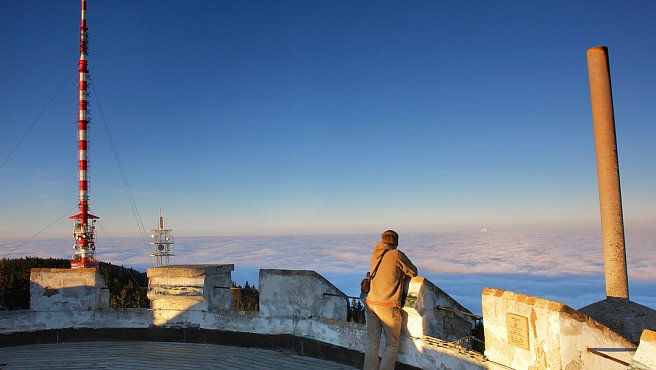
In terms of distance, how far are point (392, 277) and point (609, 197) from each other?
5.27 meters

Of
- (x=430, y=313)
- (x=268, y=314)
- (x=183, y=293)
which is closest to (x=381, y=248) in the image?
(x=430, y=313)

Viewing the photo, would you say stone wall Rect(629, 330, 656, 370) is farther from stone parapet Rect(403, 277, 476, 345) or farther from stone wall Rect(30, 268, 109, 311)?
stone wall Rect(30, 268, 109, 311)

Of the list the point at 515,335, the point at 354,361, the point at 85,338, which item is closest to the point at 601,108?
the point at 515,335

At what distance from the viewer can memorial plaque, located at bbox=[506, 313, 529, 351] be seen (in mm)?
5359

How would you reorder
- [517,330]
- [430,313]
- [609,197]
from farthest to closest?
[609,197] < [430,313] < [517,330]

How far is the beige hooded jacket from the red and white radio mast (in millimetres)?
26539

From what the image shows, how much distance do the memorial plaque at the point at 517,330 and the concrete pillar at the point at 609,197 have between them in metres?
4.79

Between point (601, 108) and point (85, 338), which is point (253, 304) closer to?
point (85, 338)

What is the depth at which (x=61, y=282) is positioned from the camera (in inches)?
376

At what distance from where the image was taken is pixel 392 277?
6488mm

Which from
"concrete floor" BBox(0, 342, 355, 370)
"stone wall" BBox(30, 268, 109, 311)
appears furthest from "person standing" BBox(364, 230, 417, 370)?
"stone wall" BBox(30, 268, 109, 311)

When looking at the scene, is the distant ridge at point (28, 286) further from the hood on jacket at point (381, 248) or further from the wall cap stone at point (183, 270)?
the hood on jacket at point (381, 248)

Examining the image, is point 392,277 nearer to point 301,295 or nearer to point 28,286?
point 301,295

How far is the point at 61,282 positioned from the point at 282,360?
15.9 feet
